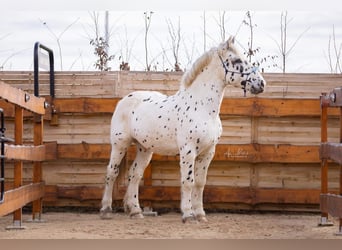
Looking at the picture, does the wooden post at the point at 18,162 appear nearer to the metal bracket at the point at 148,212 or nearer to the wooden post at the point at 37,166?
the wooden post at the point at 37,166

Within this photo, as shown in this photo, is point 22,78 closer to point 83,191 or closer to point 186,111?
point 83,191

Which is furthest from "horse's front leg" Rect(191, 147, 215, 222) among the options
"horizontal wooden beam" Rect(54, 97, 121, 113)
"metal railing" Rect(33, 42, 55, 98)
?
"metal railing" Rect(33, 42, 55, 98)

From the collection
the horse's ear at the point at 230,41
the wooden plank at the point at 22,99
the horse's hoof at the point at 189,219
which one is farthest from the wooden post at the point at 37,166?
the horse's ear at the point at 230,41

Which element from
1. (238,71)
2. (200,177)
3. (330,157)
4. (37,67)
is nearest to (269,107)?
(238,71)

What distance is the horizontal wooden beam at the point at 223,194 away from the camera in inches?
374

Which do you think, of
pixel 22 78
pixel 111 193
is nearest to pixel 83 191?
pixel 111 193

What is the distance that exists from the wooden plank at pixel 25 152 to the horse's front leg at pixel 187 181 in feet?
5.41

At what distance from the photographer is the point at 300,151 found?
9.42 m

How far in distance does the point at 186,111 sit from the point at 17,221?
2.16 m

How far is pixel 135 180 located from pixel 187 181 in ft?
3.20

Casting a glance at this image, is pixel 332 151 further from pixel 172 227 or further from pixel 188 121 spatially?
pixel 172 227

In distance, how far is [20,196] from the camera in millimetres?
7898

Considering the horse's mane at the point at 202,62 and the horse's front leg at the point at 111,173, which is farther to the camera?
A: the horse's front leg at the point at 111,173

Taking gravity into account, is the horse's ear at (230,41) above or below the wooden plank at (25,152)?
above
